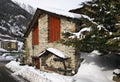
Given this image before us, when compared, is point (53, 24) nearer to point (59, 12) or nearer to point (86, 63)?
point (59, 12)

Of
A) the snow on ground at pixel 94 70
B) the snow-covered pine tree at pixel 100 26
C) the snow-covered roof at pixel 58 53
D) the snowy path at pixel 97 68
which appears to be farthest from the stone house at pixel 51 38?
the snow-covered pine tree at pixel 100 26

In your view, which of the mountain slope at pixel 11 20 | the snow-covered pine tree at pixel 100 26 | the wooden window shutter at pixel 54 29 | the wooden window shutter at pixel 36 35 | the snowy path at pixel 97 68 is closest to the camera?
the snow-covered pine tree at pixel 100 26

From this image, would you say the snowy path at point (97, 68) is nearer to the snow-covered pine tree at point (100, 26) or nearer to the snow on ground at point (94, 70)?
the snow on ground at point (94, 70)

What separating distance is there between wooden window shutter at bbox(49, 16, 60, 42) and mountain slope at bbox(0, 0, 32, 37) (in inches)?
2757

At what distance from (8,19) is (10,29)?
6918 mm

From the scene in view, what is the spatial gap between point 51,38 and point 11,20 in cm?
8159

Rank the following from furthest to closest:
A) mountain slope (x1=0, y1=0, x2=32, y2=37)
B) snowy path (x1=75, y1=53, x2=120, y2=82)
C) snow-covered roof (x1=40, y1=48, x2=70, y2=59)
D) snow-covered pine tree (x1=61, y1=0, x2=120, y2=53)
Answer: mountain slope (x1=0, y1=0, x2=32, y2=37) → snow-covered roof (x1=40, y1=48, x2=70, y2=59) → snowy path (x1=75, y1=53, x2=120, y2=82) → snow-covered pine tree (x1=61, y1=0, x2=120, y2=53)

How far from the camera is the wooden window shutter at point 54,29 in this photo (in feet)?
76.4

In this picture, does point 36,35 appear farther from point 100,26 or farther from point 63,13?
point 100,26

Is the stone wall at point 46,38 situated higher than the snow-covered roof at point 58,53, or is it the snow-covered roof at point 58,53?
the stone wall at point 46,38

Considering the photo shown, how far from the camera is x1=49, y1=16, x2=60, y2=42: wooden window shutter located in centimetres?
2330

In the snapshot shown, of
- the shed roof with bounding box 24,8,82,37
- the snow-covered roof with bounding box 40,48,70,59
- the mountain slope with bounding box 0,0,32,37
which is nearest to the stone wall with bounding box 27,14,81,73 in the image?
the snow-covered roof with bounding box 40,48,70,59

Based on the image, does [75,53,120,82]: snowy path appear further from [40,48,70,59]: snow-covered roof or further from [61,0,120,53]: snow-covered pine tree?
[40,48,70,59]: snow-covered roof

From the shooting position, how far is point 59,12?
22641mm
